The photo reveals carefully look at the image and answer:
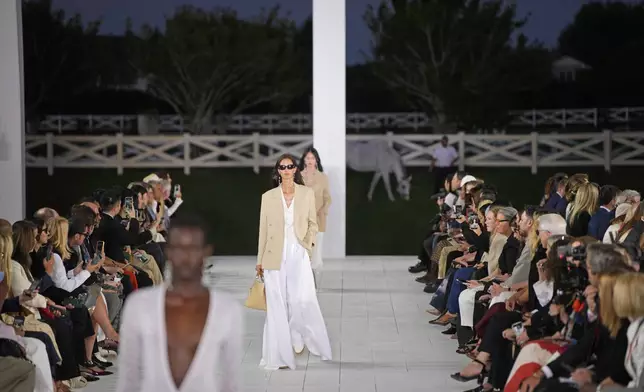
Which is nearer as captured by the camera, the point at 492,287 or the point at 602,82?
the point at 492,287

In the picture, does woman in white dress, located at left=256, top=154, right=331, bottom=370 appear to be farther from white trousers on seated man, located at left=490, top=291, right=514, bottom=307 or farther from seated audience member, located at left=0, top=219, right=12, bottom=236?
seated audience member, located at left=0, top=219, right=12, bottom=236

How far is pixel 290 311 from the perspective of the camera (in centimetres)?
808

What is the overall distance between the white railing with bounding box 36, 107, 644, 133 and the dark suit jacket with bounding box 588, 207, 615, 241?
2154 cm

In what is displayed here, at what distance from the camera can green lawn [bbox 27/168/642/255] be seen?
1638 centimetres

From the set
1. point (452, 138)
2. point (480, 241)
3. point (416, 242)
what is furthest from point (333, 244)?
point (452, 138)

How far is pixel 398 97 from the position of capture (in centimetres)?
3316

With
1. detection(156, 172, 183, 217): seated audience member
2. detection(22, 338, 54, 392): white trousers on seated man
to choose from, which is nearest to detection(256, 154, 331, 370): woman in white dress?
detection(22, 338, 54, 392): white trousers on seated man

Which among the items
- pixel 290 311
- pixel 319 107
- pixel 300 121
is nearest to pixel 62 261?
pixel 290 311

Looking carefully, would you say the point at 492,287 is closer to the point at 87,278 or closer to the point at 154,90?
the point at 87,278

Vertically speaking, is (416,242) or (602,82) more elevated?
(602,82)

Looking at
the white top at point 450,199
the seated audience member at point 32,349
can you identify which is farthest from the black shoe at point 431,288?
the seated audience member at point 32,349

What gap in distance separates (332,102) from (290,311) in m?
6.36

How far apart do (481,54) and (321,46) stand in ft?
60.5

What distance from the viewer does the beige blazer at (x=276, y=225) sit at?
25.7 feet
